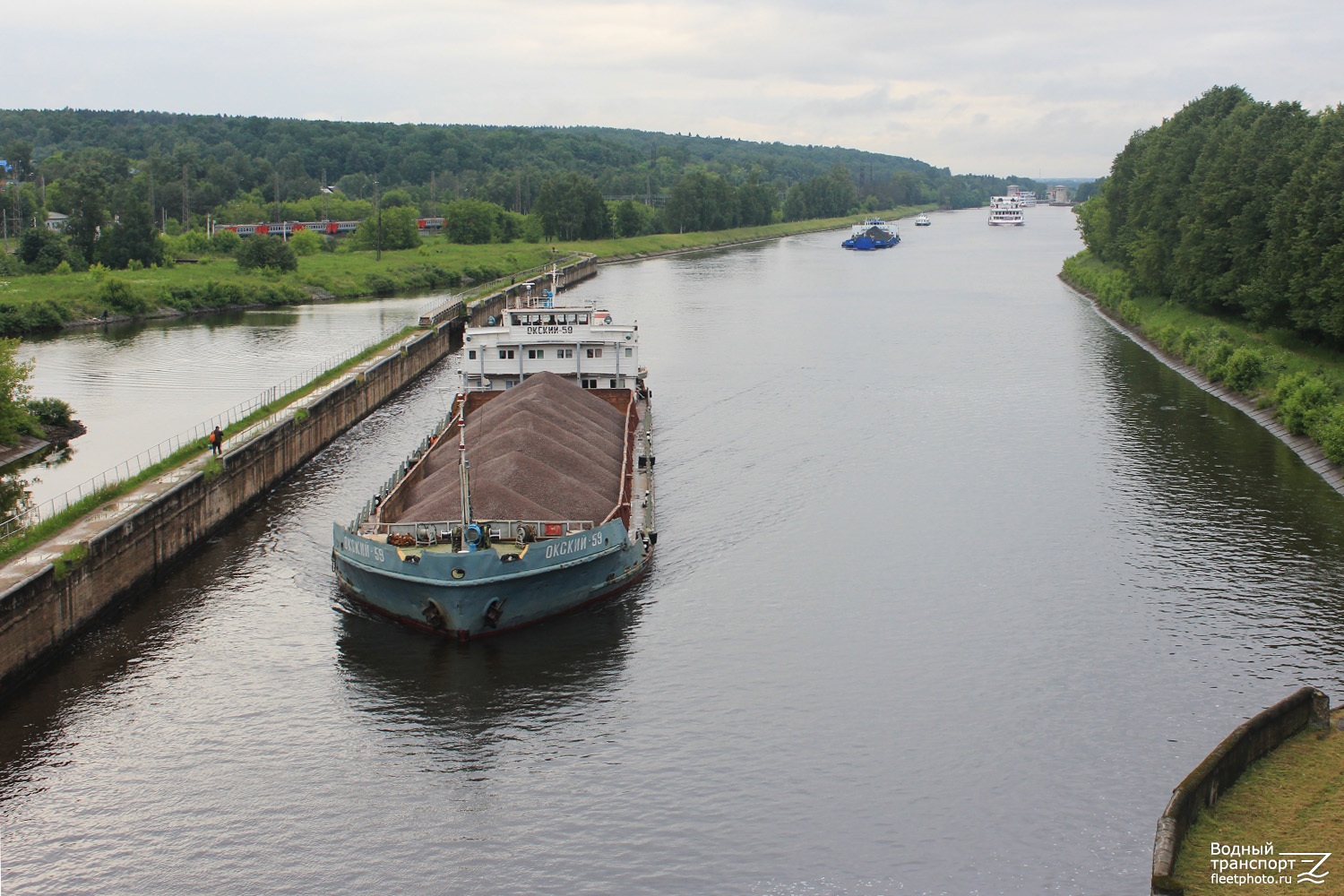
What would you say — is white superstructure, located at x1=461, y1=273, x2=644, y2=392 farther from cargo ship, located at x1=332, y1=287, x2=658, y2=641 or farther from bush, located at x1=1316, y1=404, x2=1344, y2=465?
bush, located at x1=1316, y1=404, x2=1344, y2=465

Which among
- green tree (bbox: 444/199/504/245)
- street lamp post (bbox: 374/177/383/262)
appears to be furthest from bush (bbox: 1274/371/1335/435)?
green tree (bbox: 444/199/504/245)

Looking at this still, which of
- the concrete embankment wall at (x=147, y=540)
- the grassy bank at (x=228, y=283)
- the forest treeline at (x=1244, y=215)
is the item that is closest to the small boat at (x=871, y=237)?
the grassy bank at (x=228, y=283)

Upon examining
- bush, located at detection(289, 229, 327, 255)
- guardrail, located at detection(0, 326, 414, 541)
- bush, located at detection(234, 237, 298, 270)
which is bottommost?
guardrail, located at detection(0, 326, 414, 541)

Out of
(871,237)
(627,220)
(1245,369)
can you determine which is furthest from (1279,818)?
(871,237)

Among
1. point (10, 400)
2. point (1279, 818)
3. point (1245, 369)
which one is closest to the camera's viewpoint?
point (1279, 818)

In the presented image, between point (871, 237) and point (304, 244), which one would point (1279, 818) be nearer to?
point (304, 244)
